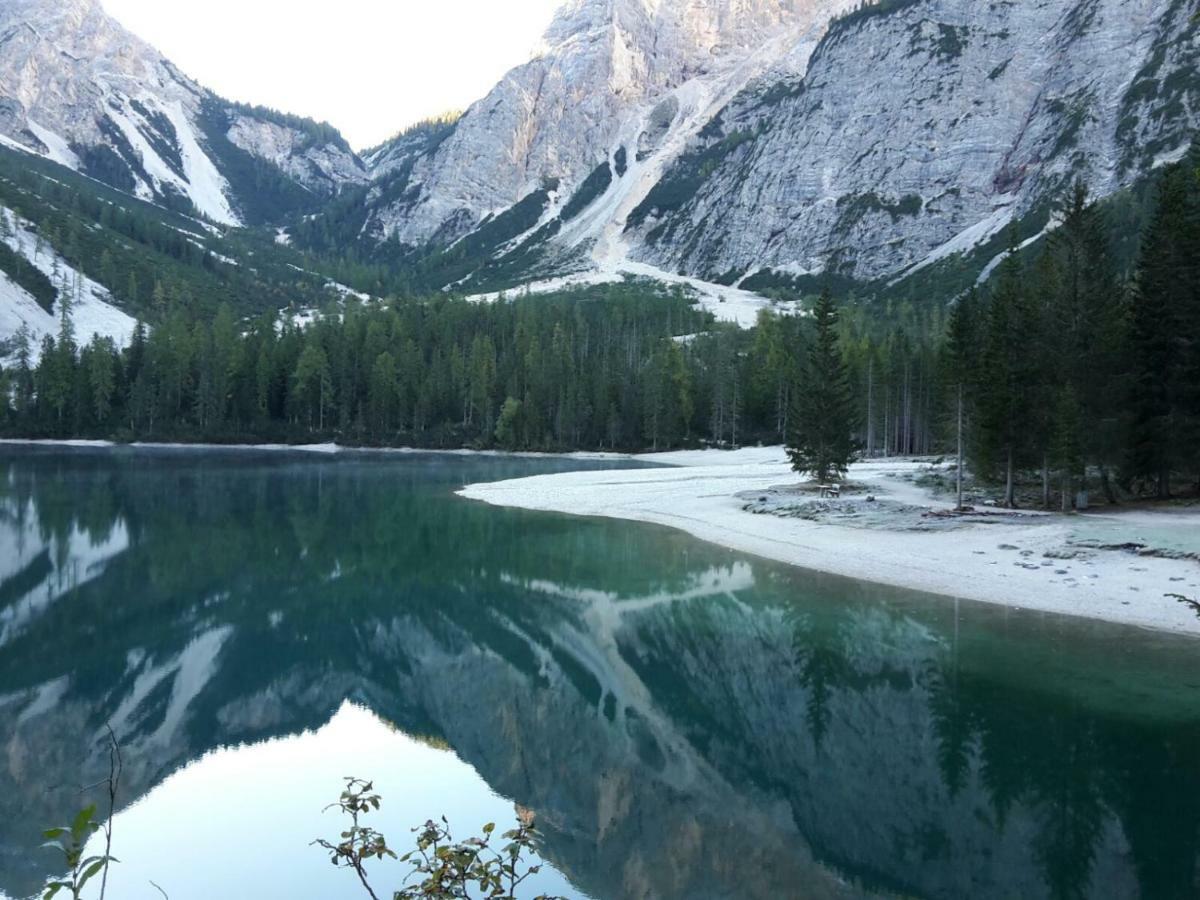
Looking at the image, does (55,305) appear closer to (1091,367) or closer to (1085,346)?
(1085,346)

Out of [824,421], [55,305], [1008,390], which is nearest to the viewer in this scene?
[1008,390]

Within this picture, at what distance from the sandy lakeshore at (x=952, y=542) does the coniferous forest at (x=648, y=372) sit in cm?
495

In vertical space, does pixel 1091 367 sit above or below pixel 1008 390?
above

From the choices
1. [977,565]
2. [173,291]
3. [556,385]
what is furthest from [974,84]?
[977,565]

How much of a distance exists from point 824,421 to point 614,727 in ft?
111

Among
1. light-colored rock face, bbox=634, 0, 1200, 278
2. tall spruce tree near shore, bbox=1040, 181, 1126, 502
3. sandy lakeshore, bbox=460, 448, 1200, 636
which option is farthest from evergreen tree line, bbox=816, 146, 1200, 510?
light-colored rock face, bbox=634, 0, 1200, 278

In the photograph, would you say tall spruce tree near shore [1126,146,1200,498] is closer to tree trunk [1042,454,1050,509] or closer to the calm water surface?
tree trunk [1042,454,1050,509]

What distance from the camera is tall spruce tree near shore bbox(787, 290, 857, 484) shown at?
45.5m

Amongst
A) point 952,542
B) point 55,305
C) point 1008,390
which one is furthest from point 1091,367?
point 55,305

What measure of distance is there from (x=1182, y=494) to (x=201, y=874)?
126ft

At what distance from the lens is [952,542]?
28.5m

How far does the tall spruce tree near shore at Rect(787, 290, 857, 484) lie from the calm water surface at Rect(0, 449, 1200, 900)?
1871 centimetres

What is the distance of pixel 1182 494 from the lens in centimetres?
3403

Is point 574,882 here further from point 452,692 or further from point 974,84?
point 974,84
